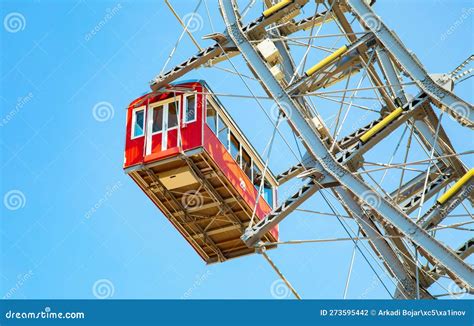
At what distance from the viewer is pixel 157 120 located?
31.2 metres

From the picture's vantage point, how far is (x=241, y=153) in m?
33.0

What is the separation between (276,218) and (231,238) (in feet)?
21.3

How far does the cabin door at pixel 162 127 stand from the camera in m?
30.5

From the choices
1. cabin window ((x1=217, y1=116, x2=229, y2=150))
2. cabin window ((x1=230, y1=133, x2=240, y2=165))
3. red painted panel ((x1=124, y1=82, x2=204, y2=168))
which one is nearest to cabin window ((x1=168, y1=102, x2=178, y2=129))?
red painted panel ((x1=124, y1=82, x2=204, y2=168))

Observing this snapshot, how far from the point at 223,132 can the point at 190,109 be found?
1.49 metres

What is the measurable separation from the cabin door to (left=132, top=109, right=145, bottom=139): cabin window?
0.75 feet

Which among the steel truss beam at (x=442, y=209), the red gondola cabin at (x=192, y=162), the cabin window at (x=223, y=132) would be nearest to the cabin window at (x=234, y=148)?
the red gondola cabin at (x=192, y=162)

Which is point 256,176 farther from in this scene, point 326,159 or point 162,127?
point 326,159

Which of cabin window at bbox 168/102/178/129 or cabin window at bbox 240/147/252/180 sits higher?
cabin window at bbox 168/102/178/129

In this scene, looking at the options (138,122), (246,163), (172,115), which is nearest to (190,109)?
(172,115)

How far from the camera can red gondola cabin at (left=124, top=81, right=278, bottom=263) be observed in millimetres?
30266

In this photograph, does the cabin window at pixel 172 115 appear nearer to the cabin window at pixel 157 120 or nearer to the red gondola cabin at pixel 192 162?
the red gondola cabin at pixel 192 162

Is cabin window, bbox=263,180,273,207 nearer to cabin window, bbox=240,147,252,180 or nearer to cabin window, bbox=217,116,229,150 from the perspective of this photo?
cabin window, bbox=240,147,252,180
